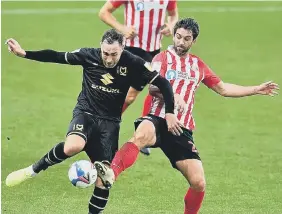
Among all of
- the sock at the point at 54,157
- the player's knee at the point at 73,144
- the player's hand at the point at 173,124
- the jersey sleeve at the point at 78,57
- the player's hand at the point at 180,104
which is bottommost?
the sock at the point at 54,157

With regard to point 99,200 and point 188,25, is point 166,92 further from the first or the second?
point 99,200

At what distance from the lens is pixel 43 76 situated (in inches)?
798

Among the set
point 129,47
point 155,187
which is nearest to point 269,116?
point 129,47

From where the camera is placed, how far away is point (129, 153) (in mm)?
10930

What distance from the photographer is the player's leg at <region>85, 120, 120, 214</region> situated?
11.3 metres

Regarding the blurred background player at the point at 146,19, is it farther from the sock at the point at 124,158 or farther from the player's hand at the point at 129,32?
the sock at the point at 124,158

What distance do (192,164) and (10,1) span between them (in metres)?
16.7

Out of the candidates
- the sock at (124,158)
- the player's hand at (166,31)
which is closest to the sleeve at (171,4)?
the player's hand at (166,31)

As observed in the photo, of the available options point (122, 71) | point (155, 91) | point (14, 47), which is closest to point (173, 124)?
point (155, 91)

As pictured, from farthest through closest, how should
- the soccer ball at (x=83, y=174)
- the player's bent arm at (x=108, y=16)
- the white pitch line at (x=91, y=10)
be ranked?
1. the white pitch line at (x=91, y=10)
2. the player's bent arm at (x=108, y=16)
3. the soccer ball at (x=83, y=174)

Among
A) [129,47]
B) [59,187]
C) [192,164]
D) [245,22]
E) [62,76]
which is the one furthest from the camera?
[245,22]

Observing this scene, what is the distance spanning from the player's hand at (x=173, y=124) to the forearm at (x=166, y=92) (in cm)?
7

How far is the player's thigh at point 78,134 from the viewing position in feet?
36.0

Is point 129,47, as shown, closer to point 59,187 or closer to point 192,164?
point 59,187
